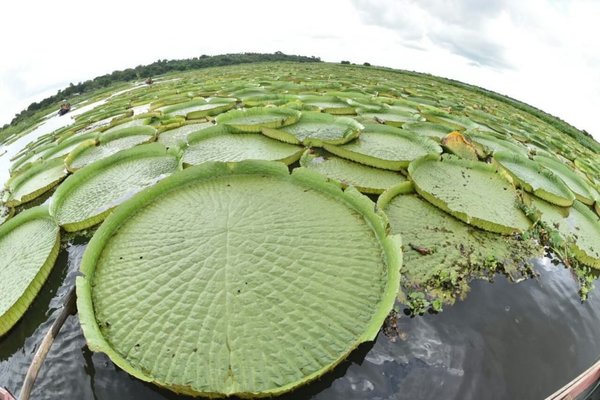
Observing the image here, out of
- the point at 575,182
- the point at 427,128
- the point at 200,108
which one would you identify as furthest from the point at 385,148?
the point at 200,108

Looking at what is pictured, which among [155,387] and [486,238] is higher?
[155,387]

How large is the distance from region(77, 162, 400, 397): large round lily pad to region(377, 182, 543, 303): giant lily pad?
44cm

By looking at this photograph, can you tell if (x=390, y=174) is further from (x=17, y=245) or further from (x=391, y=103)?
(x=391, y=103)

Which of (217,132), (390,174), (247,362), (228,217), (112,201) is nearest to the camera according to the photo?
(247,362)

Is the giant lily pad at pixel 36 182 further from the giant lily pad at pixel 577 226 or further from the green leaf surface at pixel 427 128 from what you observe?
the giant lily pad at pixel 577 226

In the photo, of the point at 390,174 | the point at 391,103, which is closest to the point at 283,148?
the point at 390,174

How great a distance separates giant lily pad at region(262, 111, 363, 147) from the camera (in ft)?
14.0

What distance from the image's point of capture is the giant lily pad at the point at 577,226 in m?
3.15

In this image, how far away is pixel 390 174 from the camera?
12.4 feet

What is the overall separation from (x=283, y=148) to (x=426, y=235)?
2025mm

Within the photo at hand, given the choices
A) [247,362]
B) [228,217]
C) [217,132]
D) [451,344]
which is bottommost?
[451,344]

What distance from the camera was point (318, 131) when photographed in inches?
183

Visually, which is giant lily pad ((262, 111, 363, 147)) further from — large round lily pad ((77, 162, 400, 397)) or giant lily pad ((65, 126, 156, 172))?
giant lily pad ((65, 126, 156, 172))

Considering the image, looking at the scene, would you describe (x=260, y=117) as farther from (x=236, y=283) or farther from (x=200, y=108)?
(x=236, y=283)
